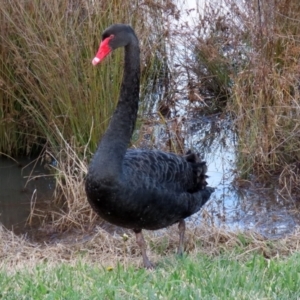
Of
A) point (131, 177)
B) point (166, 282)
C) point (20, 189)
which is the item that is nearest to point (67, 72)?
point (20, 189)

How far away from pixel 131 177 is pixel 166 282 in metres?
1.01

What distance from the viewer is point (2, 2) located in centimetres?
673

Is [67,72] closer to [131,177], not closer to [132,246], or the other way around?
[132,246]

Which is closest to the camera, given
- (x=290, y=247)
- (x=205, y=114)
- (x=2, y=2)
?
(x=290, y=247)

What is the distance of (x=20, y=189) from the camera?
724 cm

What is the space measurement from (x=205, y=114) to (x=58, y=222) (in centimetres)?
317

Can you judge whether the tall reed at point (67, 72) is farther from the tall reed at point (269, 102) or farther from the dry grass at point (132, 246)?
the tall reed at point (269, 102)

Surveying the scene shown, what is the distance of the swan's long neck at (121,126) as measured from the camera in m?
4.57

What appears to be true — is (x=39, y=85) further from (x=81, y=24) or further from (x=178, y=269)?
(x=178, y=269)

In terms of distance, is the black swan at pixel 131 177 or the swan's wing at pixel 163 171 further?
the swan's wing at pixel 163 171

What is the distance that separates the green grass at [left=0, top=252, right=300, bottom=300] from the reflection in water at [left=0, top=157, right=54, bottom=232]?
7.69 ft

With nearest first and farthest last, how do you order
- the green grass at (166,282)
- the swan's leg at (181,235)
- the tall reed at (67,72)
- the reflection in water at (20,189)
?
the green grass at (166,282), the swan's leg at (181,235), the tall reed at (67,72), the reflection in water at (20,189)

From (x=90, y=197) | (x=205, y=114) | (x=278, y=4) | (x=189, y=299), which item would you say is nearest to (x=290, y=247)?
(x=90, y=197)

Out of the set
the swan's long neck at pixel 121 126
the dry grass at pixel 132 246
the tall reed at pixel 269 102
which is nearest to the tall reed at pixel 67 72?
the dry grass at pixel 132 246
